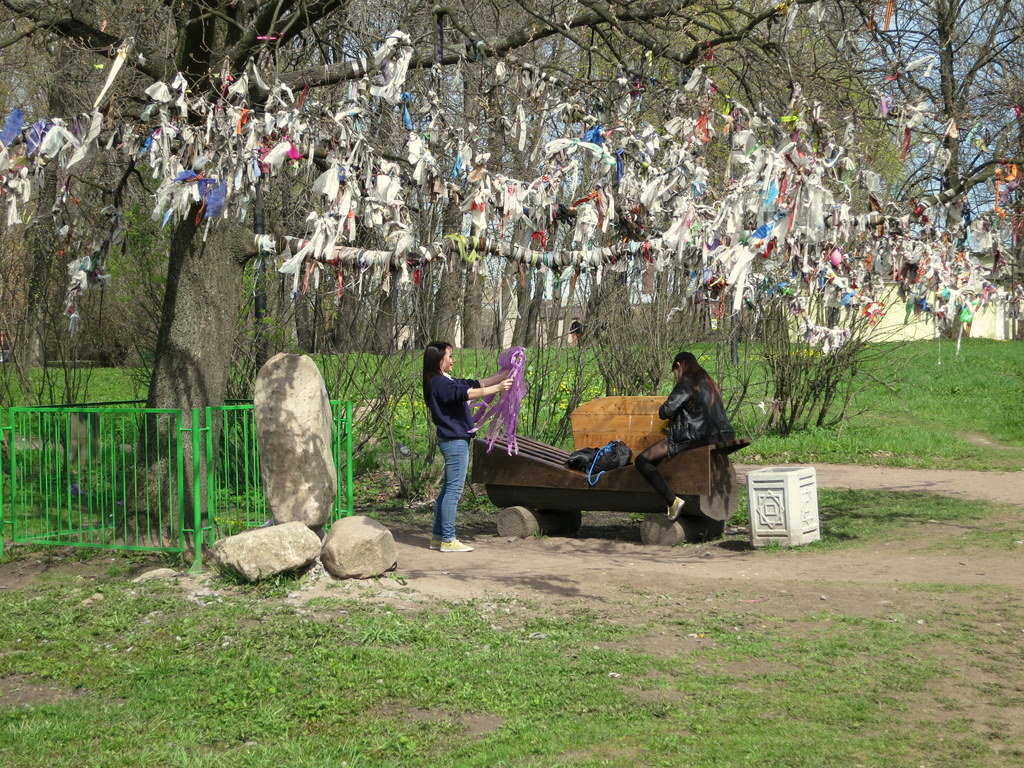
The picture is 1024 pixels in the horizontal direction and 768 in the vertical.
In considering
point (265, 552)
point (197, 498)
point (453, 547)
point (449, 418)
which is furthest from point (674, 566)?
point (197, 498)

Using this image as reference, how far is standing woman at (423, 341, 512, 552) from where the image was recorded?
8984 millimetres

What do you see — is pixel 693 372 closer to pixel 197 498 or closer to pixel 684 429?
pixel 684 429

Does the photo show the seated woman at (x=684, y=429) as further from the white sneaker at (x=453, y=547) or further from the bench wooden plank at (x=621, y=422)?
the white sneaker at (x=453, y=547)

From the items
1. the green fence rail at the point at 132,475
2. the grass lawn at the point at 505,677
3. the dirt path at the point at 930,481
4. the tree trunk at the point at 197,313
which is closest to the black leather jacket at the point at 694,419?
the grass lawn at the point at 505,677

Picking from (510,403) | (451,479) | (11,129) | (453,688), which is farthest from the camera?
(510,403)

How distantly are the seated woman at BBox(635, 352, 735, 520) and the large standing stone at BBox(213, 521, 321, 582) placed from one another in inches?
129

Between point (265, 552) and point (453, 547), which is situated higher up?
point (265, 552)

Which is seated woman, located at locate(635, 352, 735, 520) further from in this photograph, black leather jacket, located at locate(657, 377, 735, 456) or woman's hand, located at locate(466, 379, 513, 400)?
woman's hand, located at locate(466, 379, 513, 400)

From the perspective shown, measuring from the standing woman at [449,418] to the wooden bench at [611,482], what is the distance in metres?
1.24

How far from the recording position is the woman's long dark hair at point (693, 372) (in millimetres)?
9750

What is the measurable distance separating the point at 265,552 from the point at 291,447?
108 cm

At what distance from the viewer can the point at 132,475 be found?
982 cm

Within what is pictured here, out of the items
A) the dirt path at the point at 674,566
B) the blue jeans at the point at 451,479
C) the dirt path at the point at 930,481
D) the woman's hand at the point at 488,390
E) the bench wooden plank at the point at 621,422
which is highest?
the woman's hand at the point at 488,390

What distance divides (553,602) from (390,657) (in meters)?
1.61
